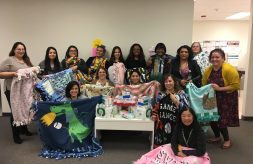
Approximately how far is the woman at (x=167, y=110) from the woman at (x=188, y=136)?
20 cm

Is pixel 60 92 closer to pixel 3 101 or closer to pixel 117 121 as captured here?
pixel 117 121

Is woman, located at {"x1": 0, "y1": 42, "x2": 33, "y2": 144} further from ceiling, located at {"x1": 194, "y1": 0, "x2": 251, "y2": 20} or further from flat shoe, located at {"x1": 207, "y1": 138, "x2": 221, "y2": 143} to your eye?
ceiling, located at {"x1": 194, "y1": 0, "x2": 251, "y2": 20}

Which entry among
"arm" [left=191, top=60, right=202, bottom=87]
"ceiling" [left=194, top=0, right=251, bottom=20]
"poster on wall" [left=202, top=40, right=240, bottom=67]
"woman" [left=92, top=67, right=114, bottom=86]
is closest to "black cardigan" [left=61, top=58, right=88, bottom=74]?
"woman" [left=92, top=67, right=114, bottom=86]

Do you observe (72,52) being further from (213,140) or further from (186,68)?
(213,140)

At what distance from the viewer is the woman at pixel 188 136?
8.15 ft

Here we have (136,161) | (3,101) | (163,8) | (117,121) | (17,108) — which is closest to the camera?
(136,161)

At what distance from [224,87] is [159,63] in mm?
1102

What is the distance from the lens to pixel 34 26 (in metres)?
4.26

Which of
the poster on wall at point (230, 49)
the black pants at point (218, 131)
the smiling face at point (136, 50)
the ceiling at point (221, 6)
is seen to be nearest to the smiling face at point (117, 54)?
the smiling face at point (136, 50)

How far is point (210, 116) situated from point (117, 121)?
1.17 meters

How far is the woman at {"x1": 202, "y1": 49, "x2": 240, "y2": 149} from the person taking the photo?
297 cm

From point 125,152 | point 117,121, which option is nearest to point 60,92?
point 117,121

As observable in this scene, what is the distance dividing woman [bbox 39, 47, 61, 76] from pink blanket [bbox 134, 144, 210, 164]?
186cm

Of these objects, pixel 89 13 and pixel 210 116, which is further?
pixel 89 13
